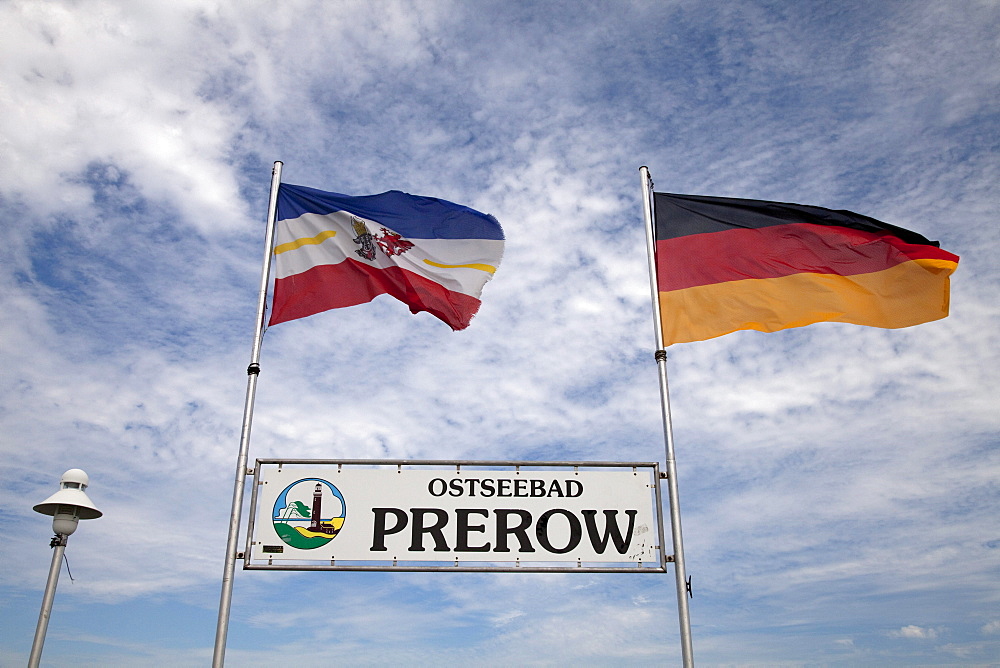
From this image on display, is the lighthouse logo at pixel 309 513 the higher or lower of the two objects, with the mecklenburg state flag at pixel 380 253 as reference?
lower

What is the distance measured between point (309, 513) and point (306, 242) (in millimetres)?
4528

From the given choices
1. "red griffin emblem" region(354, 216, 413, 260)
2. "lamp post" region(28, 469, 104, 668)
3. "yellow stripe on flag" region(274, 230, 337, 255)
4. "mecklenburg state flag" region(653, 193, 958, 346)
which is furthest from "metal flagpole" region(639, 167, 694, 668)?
"lamp post" region(28, 469, 104, 668)

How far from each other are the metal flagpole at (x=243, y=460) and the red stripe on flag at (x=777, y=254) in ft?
20.5

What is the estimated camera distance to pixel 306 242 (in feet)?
43.6

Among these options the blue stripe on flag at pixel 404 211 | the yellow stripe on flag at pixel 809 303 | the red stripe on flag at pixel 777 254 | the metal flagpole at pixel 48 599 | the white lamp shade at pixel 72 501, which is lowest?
the metal flagpole at pixel 48 599

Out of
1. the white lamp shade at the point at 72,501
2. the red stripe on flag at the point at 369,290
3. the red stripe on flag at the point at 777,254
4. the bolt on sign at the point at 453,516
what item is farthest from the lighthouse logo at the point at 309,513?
the red stripe on flag at the point at 777,254

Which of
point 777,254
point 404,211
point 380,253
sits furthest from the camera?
point 404,211

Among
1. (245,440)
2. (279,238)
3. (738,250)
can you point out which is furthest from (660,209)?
(245,440)

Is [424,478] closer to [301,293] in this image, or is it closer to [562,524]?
[562,524]

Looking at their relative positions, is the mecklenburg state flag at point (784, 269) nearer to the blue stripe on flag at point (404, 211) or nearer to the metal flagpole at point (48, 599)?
the blue stripe on flag at point (404, 211)

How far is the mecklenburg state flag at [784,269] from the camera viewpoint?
12578mm

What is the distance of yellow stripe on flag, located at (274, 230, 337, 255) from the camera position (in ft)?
43.3

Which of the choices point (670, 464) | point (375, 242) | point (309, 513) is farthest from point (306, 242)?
point (670, 464)

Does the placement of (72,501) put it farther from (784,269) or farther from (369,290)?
(784,269)
